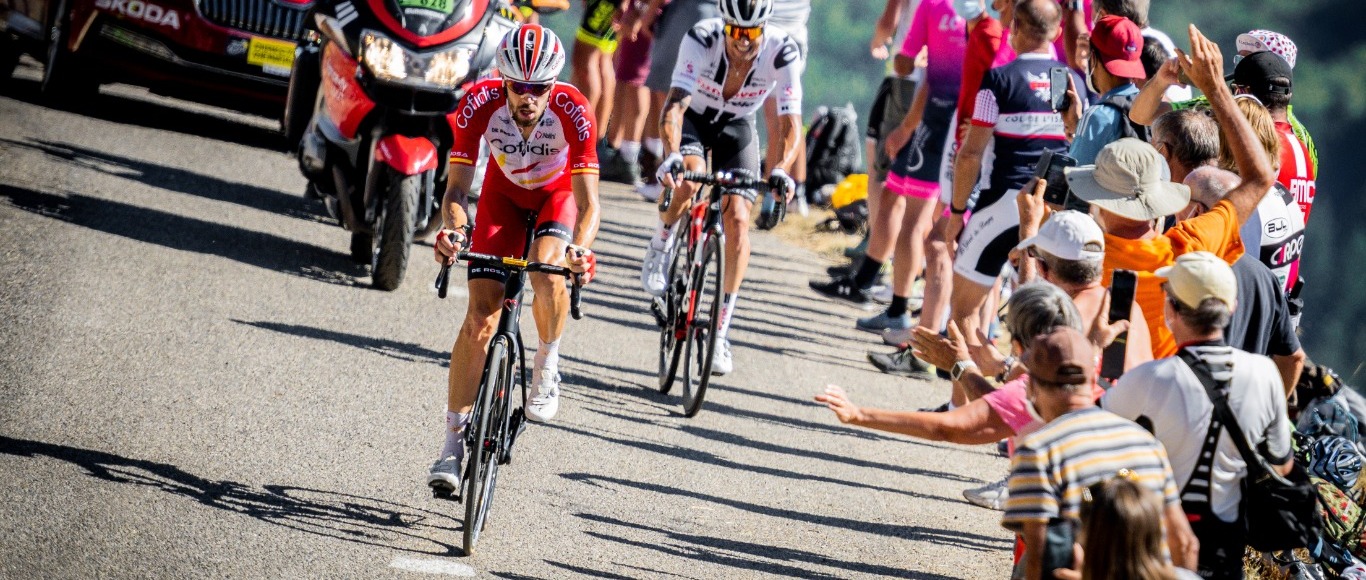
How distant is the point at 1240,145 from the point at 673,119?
12.5 feet

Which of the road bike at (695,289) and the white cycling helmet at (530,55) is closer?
the white cycling helmet at (530,55)

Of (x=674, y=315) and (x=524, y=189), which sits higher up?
(x=524, y=189)

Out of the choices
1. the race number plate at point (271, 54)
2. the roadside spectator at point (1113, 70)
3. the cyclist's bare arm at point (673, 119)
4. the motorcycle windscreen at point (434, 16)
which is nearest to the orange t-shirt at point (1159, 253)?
the roadside spectator at point (1113, 70)

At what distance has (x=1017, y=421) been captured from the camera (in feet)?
15.0

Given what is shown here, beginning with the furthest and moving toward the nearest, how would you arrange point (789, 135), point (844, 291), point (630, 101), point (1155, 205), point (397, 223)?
point (630, 101), point (844, 291), point (397, 223), point (789, 135), point (1155, 205)

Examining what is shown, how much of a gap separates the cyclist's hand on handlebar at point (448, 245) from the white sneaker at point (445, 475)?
79 centimetres

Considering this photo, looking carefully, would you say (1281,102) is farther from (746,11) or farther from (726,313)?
(726,313)

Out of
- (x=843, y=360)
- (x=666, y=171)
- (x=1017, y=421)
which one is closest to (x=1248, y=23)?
(x=843, y=360)

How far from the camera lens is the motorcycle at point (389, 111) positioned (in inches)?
369

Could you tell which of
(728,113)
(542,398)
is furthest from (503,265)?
(728,113)

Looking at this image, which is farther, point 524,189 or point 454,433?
point 524,189

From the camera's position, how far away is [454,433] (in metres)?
6.12

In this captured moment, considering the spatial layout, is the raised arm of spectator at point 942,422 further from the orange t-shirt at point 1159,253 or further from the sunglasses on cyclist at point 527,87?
the sunglasses on cyclist at point 527,87

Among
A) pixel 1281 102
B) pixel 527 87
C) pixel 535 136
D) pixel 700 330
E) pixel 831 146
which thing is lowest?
pixel 831 146
